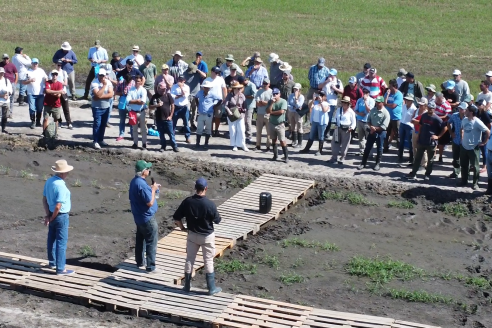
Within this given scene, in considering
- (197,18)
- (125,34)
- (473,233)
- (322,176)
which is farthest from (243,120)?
(197,18)

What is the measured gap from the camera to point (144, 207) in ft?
49.2

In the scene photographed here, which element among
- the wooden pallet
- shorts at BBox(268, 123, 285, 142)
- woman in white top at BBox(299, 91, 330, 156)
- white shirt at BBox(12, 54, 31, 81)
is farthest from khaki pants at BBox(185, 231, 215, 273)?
white shirt at BBox(12, 54, 31, 81)

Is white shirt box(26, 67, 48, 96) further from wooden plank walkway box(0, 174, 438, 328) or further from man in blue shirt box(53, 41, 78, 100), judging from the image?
wooden plank walkway box(0, 174, 438, 328)

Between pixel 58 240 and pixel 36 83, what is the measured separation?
9.78 metres

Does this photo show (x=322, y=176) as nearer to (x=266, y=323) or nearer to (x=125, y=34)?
(x=266, y=323)

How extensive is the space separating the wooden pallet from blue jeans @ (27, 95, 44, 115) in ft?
37.8

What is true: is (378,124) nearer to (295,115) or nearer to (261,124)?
(295,115)

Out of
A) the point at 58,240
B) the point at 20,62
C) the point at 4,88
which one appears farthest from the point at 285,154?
the point at 20,62

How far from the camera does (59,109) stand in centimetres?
2320

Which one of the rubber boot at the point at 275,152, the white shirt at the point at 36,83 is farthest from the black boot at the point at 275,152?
the white shirt at the point at 36,83

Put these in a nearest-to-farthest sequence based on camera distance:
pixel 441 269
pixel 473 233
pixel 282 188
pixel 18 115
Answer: pixel 441 269, pixel 473 233, pixel 282 188, pixel 18 115

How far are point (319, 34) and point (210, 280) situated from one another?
25992 mm

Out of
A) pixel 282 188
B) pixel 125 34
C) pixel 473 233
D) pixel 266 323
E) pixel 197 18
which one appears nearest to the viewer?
pixel 266 323

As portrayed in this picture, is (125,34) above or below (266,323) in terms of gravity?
above
